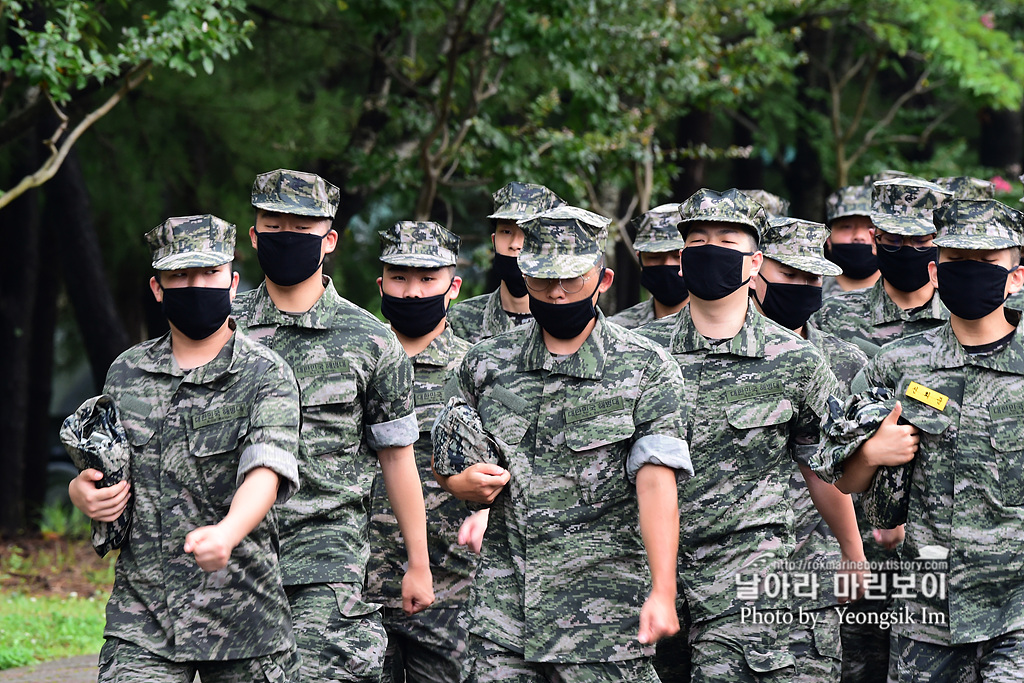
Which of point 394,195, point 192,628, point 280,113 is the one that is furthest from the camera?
point 394,195

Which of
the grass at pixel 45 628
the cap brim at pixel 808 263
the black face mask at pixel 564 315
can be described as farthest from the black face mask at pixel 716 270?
the grass at pixel 45 628

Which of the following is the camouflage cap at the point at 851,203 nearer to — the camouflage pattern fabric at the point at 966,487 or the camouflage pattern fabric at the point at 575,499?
the camouflage pattern fabric at the point at 966,487

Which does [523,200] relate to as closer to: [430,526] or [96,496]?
[430,526]

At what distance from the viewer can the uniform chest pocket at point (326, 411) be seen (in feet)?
18.9

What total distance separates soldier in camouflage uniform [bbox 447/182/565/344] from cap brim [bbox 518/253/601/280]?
215 centimetres

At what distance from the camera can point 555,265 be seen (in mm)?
4949

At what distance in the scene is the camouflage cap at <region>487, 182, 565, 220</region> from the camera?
7.46 meters

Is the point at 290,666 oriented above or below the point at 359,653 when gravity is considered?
above

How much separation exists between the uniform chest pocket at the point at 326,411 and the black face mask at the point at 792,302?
92.1 inches

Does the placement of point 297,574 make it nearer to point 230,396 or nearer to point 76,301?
point 230,396

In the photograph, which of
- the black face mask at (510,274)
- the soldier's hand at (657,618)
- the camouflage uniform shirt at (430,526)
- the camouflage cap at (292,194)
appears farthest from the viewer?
the black face mask at (510,274)

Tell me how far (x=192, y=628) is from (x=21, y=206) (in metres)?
9.29

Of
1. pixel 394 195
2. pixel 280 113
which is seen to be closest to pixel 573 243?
pixel 280 113

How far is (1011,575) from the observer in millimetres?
5043
